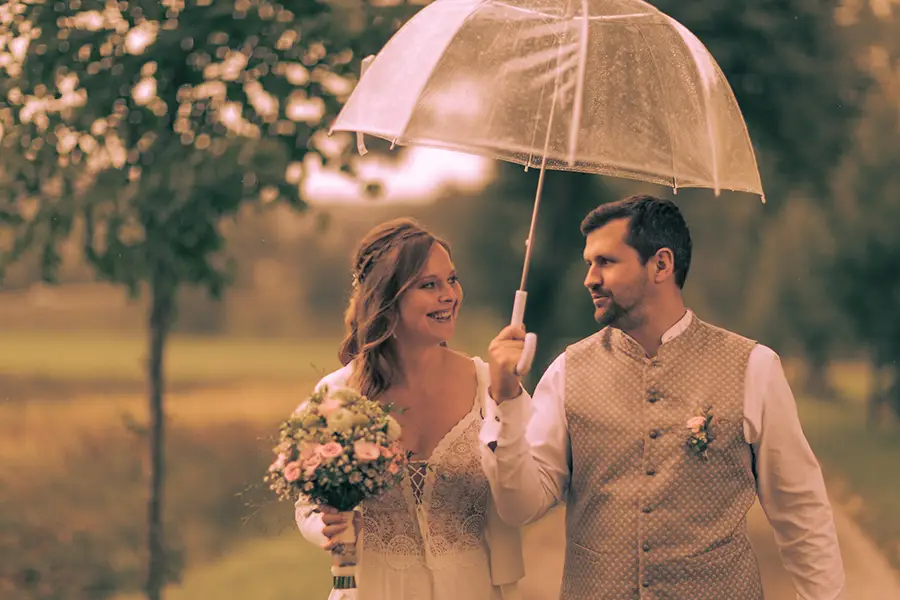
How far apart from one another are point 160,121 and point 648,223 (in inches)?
144

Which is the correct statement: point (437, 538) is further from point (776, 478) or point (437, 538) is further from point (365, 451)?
point (776, 478)

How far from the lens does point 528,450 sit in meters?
3.44

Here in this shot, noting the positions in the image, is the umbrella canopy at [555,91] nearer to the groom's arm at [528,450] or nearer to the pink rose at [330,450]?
the groom's arm at [528,450]

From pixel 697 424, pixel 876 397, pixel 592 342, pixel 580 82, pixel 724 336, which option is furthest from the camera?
pixel 876 397

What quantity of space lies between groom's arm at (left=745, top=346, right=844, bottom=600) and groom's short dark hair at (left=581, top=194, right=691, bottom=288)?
45 centimetres

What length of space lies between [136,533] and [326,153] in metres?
7.34

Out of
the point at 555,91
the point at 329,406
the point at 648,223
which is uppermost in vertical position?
the point at 555,91

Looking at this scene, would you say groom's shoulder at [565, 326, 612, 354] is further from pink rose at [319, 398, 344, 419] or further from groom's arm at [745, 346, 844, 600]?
pink rose at [319, 398, 344, 419]

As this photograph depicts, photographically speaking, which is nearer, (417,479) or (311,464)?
(311,464)

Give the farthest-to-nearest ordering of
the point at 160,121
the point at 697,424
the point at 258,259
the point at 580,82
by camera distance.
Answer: the point at 258,259 → the point at 160,121 → the point at 697,424 → the point at 580,82

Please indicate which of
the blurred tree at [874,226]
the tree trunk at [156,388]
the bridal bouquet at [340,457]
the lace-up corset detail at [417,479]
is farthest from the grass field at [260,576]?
the blurred tree at [874,226]

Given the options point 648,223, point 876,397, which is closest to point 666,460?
point 648,223

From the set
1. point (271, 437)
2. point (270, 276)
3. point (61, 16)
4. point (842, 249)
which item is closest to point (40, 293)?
point (270, 276)

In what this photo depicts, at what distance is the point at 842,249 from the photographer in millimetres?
19688
